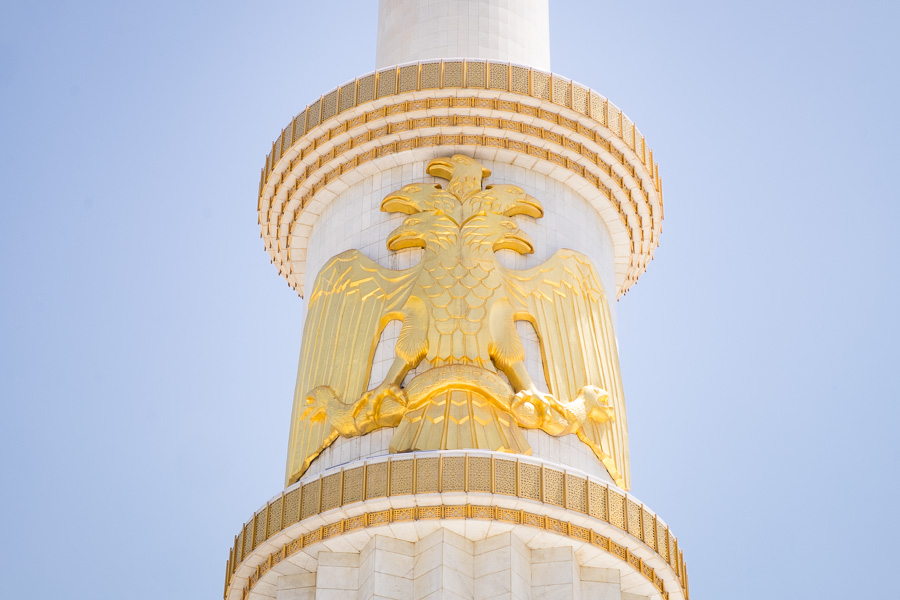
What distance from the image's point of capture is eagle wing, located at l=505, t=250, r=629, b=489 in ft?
58.9

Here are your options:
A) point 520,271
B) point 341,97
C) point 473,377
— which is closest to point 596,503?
point 473,377

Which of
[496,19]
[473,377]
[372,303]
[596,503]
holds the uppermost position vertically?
[496,19]

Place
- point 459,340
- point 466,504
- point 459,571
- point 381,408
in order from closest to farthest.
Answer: point 459,571 < point 466,504 < point 381,408 < point 459,340

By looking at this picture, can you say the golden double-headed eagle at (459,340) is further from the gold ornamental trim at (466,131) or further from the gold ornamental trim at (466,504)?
the gold ornamental trim at (466,131)

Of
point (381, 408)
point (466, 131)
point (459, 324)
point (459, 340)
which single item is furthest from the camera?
point (466, 131)

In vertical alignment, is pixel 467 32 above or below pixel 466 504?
above

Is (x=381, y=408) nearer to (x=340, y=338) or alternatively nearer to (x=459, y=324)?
(x=459, y=324)

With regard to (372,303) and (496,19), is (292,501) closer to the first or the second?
(372,303)

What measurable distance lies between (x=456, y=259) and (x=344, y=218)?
1.99m

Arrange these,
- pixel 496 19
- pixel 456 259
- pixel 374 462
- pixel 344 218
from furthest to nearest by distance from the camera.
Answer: pixel 496 19 → pixel 344 218 → pixel 456 259 → pixel 374 462

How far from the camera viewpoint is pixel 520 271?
60.8ft

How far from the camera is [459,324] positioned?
701 inches

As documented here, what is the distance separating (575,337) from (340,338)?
2661 millimetres

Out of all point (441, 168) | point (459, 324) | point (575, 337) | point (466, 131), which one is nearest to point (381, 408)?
point (459, 324)
